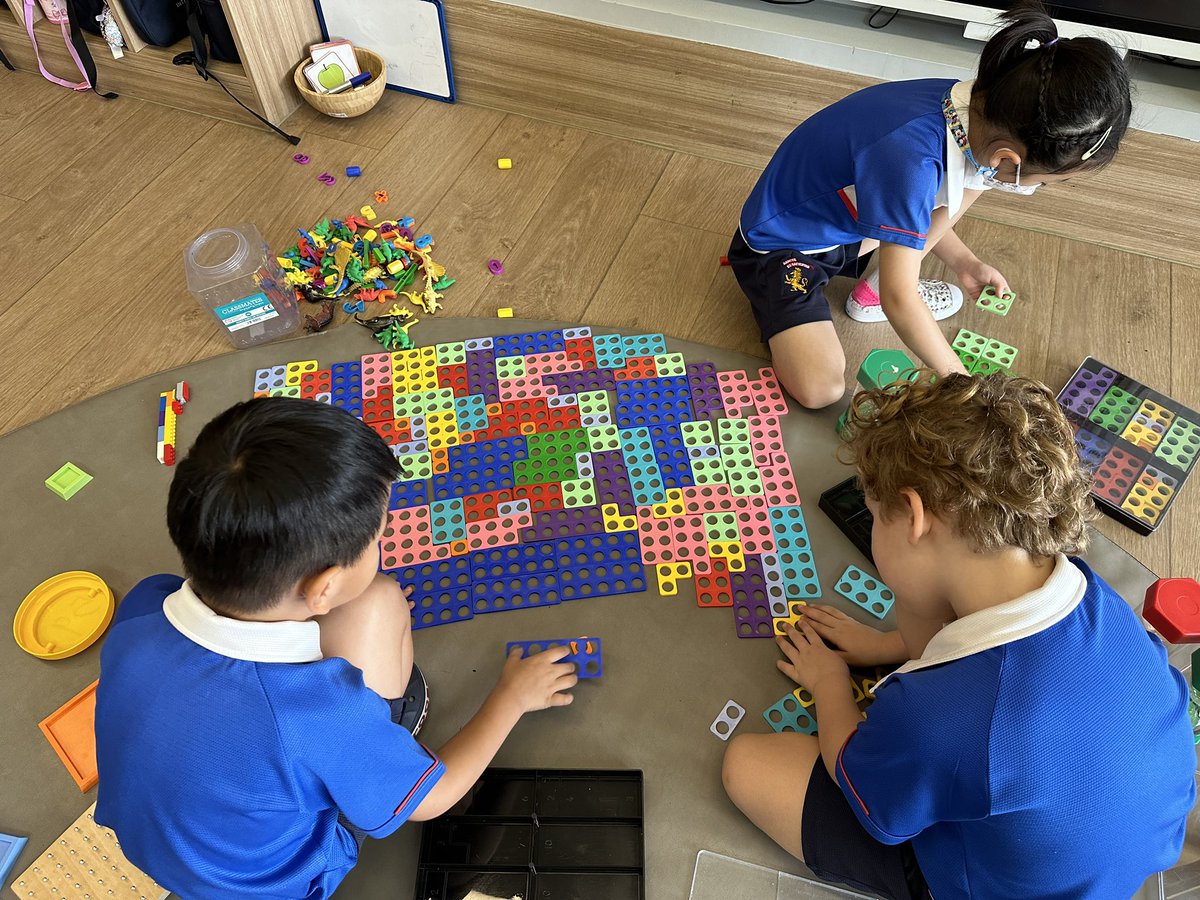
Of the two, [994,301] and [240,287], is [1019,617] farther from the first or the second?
[240,287]

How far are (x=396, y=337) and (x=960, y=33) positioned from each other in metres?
1.36

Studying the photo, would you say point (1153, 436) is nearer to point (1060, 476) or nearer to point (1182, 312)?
point (1182, 312)

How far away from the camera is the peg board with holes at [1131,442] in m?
1.29

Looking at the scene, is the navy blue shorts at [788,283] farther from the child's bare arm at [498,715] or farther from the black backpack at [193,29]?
the black backpack at [193,29]

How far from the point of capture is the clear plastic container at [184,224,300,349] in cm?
146

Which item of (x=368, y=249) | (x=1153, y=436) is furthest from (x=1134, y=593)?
(x=368, y=249)

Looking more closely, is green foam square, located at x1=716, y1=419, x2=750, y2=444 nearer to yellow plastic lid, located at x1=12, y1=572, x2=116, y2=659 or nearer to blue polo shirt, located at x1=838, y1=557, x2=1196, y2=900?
A: blue polo shirt, located at x1=838, y1=557, x2=1196, y2=900

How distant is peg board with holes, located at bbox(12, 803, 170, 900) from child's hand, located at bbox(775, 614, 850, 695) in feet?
2.86

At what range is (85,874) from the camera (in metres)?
1.02

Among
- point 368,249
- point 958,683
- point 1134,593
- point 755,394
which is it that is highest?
point 958,683

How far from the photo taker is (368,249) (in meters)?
1.65

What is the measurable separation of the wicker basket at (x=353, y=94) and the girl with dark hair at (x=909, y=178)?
0.96 m

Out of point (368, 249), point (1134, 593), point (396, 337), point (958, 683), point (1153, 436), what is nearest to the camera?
point (958, 683)

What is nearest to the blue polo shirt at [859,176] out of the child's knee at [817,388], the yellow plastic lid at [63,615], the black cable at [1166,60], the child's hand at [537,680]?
the child's knee at [817,388]
